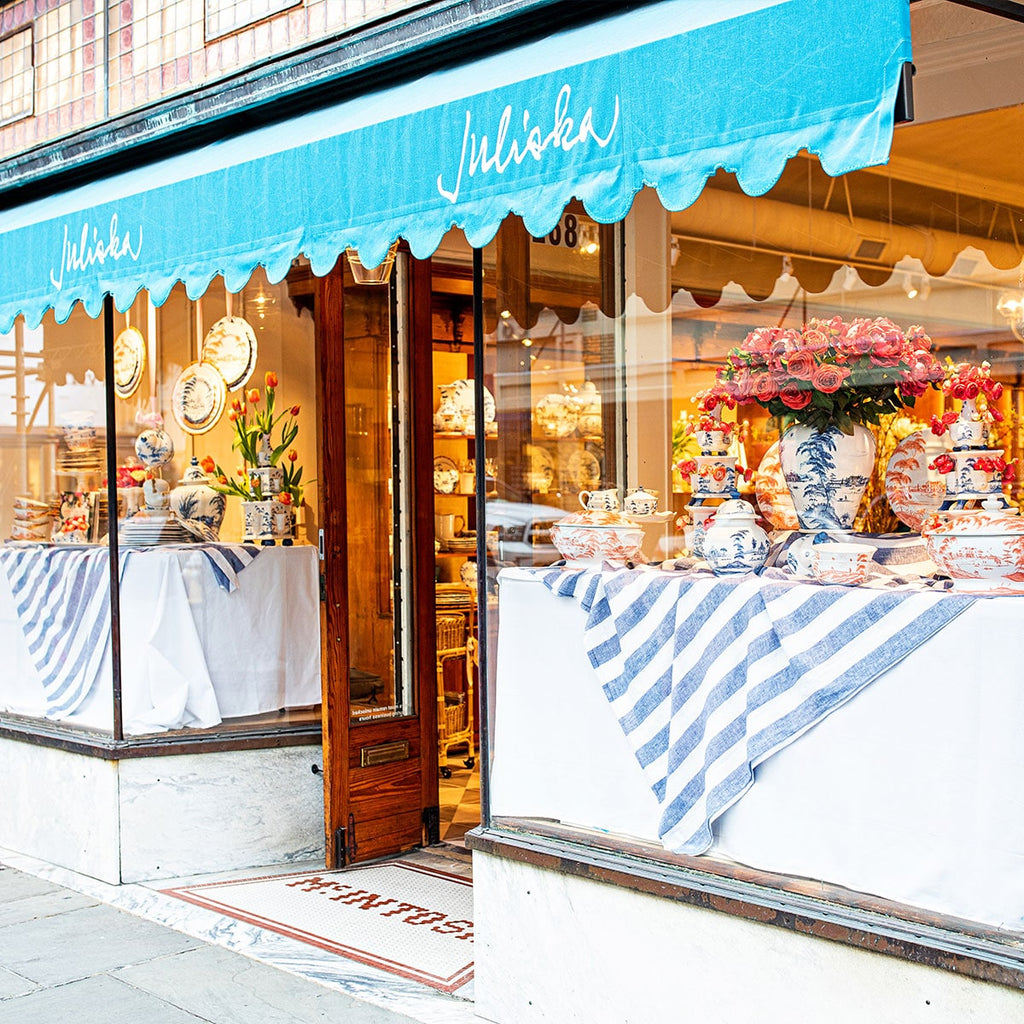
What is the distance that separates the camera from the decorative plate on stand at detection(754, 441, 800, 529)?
3666 millimetres

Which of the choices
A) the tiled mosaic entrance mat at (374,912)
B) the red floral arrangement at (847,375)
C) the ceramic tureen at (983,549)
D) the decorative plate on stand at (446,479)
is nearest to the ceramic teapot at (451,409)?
the decorative plate on stand at (446,479)

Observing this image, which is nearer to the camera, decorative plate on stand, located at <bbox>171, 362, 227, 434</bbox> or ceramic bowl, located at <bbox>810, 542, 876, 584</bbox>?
ceramic bowl, located at <bbox>810, 542, 876, 584</bbox>

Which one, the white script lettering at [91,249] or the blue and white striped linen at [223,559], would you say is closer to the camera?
the white script lettering at [91,249]

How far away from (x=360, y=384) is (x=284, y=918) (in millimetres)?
2206

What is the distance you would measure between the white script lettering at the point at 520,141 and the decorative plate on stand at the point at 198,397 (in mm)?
2877

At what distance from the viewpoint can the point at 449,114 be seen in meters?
3.44

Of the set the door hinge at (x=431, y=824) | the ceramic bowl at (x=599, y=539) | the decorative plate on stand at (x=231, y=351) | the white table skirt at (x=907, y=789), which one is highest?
the decorative plate on stand at (x=231, y=351)

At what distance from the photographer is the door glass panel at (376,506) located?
220 inches

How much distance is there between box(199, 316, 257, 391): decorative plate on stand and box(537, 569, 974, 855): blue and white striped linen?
2697 mm

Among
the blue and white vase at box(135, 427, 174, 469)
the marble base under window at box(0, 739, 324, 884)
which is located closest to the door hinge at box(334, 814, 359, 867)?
the marble base under window at box(0, 739, 324, 884)

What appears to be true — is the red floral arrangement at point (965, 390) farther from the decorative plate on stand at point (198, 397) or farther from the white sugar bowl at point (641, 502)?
the decorative plate on stand at point (198, 397)

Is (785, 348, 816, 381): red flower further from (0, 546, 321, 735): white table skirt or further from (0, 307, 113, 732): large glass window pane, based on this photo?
(0, 307, 113, 732): large glass window pane

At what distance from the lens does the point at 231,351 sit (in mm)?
6051

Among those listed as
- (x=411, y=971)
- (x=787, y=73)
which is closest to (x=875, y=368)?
(x=787, y=73)
